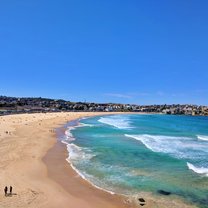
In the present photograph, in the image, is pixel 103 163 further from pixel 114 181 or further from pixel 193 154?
pixel 193 154

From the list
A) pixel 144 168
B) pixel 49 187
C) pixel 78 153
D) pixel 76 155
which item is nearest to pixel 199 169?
pixel 144 168

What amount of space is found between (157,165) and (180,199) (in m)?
9.37

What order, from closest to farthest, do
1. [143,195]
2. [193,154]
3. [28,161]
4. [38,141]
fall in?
[143,195] → [28,161] → [193,154] → [38,141]

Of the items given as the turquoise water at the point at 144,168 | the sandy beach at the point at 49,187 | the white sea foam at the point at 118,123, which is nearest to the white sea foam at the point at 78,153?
the turquoise water at the point at 144,168

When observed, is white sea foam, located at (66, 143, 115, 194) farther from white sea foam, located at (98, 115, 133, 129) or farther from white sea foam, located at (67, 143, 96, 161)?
white sea foam, located at (98, 115, 133, 129)

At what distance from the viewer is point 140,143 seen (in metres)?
43.7

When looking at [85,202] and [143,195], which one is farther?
[143,195]

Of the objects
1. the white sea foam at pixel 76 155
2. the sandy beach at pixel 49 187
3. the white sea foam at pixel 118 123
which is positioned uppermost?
the white sea foam at pixel 118 123

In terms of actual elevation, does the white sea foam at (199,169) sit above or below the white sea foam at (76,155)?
below

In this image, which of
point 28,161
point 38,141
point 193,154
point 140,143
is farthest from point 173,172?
point 38,141

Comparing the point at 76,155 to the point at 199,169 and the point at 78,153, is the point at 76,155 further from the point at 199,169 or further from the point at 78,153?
the point at 199,169

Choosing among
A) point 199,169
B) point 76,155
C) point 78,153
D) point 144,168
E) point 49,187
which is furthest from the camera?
point 78,153

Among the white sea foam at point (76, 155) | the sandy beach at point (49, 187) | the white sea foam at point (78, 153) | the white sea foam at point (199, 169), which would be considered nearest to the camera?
the sandy beach at point (49, 187)

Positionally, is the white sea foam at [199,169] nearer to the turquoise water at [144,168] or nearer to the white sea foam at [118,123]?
the turquoise water at [144,168]
